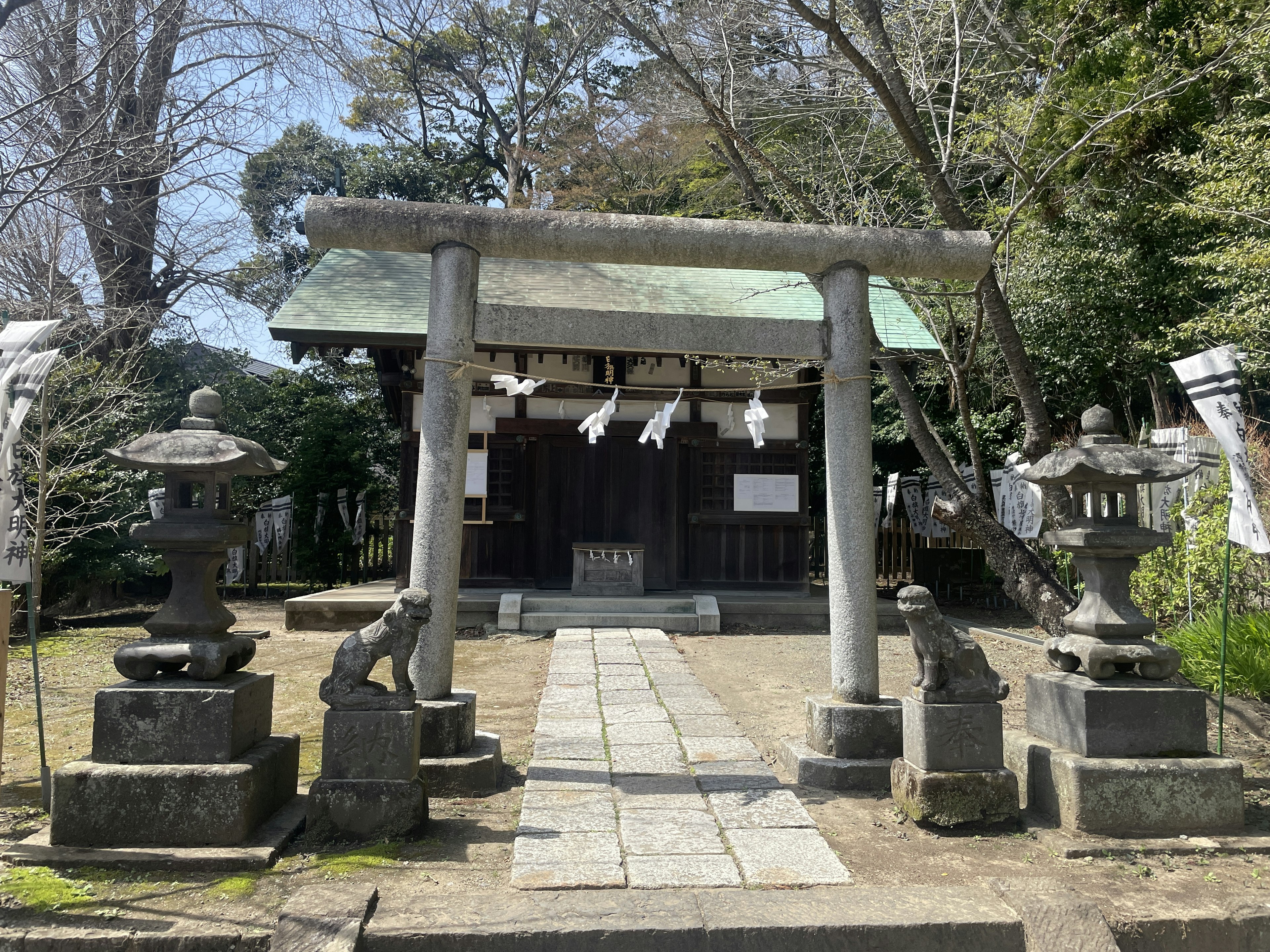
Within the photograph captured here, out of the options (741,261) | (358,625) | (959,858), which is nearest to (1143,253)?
(741,261)

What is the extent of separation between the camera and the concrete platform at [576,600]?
10.5 metres

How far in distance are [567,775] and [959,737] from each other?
216cm

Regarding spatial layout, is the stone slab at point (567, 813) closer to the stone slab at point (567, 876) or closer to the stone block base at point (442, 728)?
the stone slab at point (567, 876)

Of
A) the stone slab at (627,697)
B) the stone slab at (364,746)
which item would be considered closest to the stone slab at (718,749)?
the stone slab at (627,697)

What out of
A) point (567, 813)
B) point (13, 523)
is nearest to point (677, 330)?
point (567, 813)

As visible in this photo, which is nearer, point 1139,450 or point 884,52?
point 1139,450

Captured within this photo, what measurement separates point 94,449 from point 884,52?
10825 mm

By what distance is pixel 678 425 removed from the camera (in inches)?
479

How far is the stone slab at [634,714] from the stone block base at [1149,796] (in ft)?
9.19

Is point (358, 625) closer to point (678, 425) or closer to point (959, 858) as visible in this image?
point (678, 425)

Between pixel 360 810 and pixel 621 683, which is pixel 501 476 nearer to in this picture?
pixel 621 683

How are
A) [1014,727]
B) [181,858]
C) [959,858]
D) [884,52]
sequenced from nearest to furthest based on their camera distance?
1. [181,858]
2. [959,858]
3. [1014,727]
4. [884,52]

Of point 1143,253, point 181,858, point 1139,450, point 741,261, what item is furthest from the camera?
point 1143,253

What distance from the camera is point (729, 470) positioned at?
12.3m
